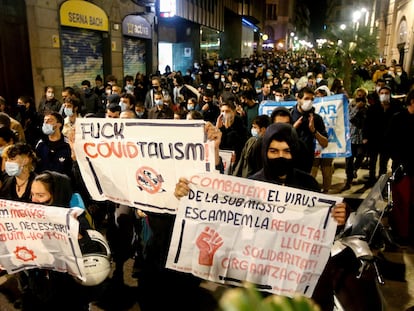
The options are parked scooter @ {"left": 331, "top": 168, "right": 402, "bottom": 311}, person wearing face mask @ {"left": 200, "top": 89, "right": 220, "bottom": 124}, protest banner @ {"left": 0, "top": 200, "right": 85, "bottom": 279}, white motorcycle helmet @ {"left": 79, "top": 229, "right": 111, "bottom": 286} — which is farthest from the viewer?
person wearing face mask @ {"left": 200, "top": 89, "right": 220, "bottom": 124}

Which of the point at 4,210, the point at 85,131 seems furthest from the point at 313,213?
the point at 4,210

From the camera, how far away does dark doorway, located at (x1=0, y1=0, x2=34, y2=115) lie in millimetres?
10617

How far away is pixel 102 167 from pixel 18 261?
3.45ft

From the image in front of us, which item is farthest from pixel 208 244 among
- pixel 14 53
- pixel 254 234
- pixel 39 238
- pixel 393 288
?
pixel 14 53

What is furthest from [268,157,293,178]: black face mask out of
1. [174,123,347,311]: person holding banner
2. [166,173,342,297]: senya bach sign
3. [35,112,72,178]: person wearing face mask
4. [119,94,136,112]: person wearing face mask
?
[119,94,136,112]: person wearing face mask

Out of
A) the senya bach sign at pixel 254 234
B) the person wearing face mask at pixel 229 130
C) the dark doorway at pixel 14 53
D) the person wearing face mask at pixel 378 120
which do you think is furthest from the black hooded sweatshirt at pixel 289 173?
the dark doorway at pixel 14 53

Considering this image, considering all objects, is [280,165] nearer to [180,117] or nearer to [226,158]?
[226,158]

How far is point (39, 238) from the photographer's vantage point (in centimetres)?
319

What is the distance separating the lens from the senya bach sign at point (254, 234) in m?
2.74

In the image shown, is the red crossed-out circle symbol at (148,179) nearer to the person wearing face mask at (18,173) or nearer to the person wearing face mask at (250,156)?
the person wearing face mask at (18,173)

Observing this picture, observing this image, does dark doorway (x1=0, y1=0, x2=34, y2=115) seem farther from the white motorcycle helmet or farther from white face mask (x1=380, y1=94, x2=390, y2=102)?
white face mask (x1=380, y1=94, x2=390, y2=102)

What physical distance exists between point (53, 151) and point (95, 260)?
197 centimetres

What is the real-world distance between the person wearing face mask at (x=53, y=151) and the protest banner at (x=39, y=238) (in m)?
1.52

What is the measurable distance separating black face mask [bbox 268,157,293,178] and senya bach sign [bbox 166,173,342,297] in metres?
0.28
